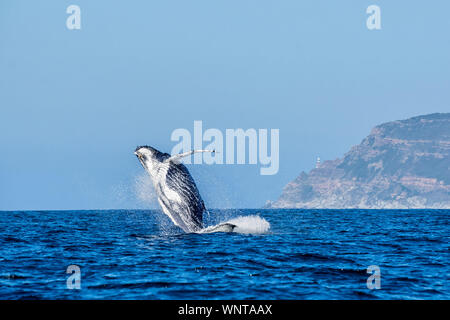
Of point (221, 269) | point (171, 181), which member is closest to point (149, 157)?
point (171, 181)

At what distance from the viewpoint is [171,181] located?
22.3 m

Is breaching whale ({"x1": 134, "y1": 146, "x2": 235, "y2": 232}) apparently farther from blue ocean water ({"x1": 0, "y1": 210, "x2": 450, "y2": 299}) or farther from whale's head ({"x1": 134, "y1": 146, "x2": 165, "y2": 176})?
blue ocean water ({"x1": 0, "y1": 210, "x2": 450, "y2": 299})

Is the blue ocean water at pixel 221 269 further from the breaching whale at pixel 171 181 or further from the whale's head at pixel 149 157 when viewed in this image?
the whale's head at pixel 149 157

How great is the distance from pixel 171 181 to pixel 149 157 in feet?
4.16

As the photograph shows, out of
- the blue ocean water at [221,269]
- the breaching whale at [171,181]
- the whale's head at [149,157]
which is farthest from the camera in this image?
the whale's head at [149,157]

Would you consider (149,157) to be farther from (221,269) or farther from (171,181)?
(221,269)

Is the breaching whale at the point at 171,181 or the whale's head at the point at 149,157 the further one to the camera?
the whale's head at the point at 149,157

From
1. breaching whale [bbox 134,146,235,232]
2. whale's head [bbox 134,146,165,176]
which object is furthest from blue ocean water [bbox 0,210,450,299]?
whale's head [bbox 134,146,165,176]

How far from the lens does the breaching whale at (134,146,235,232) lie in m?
22.4

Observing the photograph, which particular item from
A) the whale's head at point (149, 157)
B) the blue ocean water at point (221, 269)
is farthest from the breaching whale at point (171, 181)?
the blue ocean water at point (221, 269)

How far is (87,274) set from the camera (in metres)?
15.8

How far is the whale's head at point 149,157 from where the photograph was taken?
22609 millimetres
